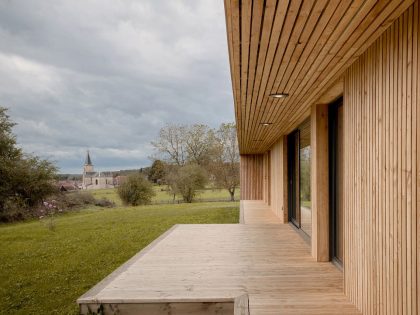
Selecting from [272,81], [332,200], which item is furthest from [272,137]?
[272,81]

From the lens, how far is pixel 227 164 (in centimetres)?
2367

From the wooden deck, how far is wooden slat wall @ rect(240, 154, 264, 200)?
32.0 feet

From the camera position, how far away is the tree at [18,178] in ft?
55.0

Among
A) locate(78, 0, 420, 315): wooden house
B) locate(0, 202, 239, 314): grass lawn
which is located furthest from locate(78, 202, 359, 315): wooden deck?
locate(0, 202, 239, 314): grass lawn

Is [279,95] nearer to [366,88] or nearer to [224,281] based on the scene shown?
[366,88]

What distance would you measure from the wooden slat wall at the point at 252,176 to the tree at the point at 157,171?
399 inches

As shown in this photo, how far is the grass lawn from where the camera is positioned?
5.68m

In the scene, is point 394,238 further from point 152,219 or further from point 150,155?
point 150,155

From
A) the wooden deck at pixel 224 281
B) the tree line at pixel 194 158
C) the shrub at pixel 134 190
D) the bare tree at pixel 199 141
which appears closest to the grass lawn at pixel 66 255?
the wooden deck at pixel 224 281

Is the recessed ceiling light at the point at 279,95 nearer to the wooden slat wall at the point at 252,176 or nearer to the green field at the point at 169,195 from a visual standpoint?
the wooden slat wall at the point at 252,176

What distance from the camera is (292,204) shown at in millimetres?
8008

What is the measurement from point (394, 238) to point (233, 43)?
5.58ft

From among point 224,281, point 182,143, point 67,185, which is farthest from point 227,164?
point 224,281

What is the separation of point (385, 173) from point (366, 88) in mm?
750
